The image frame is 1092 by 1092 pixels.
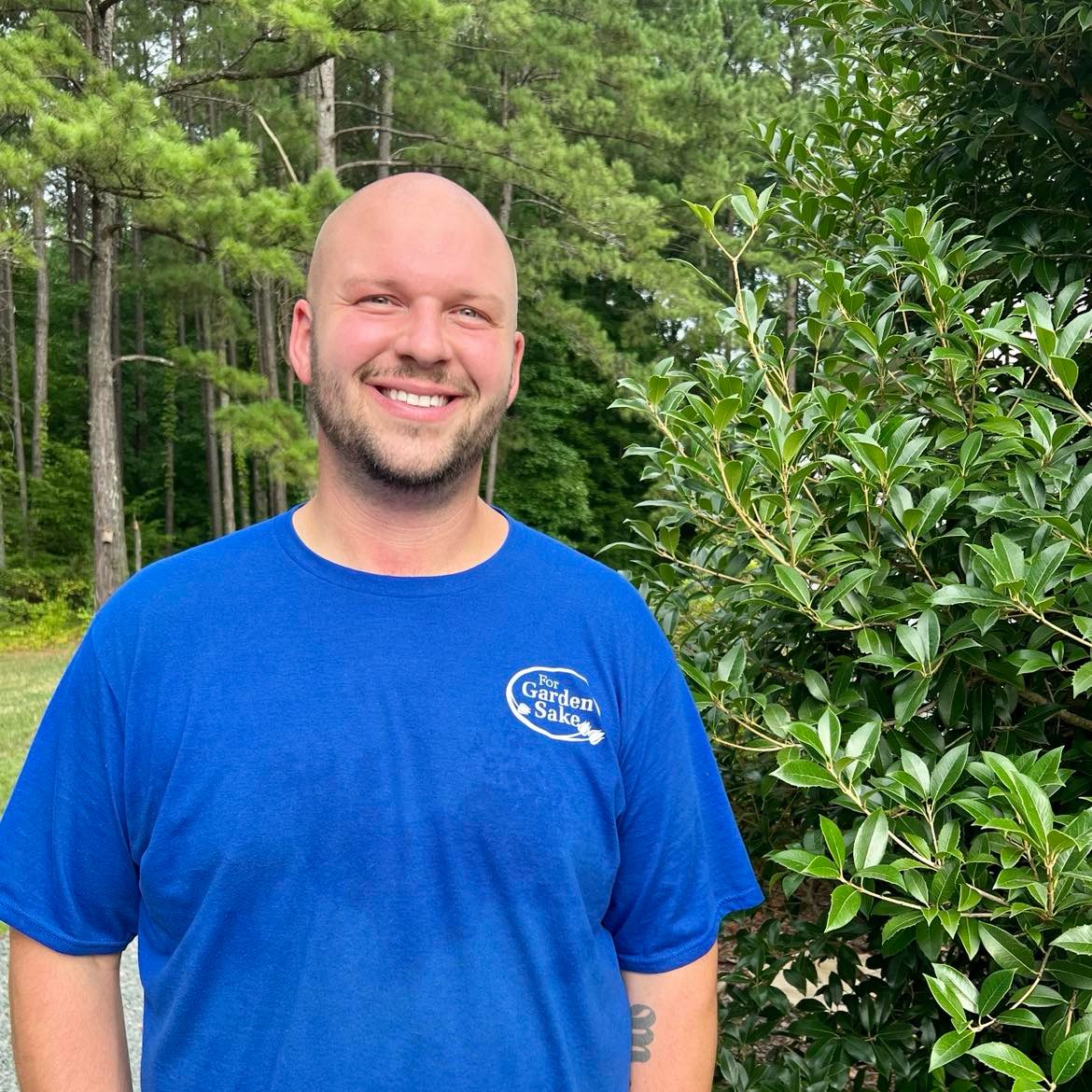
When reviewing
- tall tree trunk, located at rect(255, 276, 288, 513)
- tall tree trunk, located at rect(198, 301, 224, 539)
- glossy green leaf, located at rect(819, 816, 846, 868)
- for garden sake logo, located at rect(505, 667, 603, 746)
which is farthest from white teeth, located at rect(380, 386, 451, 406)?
tall tree trunk, located at rect(198, 301, 224, 539)

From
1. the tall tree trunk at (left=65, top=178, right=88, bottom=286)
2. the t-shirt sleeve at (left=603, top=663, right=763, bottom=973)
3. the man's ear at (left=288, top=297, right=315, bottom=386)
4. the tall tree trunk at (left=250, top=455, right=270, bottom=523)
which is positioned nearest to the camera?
the t-shirt sleeve at (left=603, top=663, right=763, bottom=973)

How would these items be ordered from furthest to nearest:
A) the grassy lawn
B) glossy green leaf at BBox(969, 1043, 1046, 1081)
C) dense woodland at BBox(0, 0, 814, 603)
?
1. dense woodland at BBox(0, 0, 814, 603)
2. the grassy lawn
3. glossy green leaf at BBox(969, 1043, 1046, 1081)

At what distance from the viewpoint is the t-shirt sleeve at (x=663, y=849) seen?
1.61m

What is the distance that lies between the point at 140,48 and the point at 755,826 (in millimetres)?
32280

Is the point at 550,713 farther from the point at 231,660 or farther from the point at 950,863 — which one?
the point at 950,863

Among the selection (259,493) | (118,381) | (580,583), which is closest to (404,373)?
(580,583)

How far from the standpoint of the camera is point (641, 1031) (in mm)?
1642

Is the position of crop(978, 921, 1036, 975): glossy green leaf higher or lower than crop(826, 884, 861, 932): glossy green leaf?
lower

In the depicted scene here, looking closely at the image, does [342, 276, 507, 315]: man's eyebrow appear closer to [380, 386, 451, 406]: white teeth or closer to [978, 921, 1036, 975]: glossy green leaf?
[380, 386, 451, 406]: white teeth

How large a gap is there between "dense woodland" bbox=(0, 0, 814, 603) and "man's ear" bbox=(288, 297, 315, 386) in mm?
10092

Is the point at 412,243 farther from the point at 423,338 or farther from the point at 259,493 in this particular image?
the point at 259,493

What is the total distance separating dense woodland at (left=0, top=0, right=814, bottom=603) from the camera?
12.8 meters

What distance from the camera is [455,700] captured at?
152 centimetres

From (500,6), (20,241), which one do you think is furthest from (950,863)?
(500,6)
